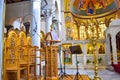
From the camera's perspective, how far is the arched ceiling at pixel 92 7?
19422 millimetres

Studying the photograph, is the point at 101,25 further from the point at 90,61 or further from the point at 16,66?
the point at 16,66

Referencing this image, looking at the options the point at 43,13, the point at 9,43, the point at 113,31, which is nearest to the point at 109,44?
the point at 113,31

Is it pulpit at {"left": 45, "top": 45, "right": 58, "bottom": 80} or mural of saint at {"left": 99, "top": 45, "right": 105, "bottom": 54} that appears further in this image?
mural of saint at {"left": 99, "top": 45, "right": 105, "bottom": 54}

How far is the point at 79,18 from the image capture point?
20.7 metres

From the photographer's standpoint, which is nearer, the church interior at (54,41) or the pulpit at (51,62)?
the church interior at (54,41)

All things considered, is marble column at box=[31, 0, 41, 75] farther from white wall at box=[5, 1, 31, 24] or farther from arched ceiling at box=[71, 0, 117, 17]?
arched ceiling at box=[71, 0, 117, 17]

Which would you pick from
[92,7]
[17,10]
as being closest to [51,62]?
[17,10]

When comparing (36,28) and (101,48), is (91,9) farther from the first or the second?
(36,28)

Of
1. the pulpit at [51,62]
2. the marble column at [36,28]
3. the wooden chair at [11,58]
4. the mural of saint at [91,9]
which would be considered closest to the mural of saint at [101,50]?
the mural of saint at [91,9]

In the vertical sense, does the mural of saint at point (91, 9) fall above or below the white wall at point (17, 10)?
above

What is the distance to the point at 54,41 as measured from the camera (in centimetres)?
561

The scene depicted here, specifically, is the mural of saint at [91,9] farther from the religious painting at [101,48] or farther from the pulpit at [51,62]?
the pulpit at [51,62]

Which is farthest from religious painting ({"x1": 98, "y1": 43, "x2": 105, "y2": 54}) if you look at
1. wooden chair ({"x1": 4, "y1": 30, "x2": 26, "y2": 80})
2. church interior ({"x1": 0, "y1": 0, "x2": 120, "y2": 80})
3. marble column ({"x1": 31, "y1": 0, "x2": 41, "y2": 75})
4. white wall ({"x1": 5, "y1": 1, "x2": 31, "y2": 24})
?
wooden chair ({"x1": 4, "y1": 30, "x2": 26, "y2": 80})

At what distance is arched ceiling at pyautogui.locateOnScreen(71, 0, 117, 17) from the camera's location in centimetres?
1942
